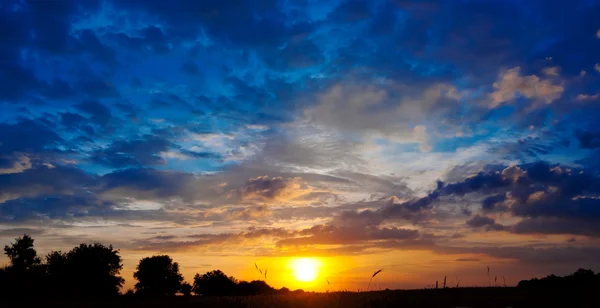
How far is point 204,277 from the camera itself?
422 ft

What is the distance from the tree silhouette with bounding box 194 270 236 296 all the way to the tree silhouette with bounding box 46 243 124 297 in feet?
72.5

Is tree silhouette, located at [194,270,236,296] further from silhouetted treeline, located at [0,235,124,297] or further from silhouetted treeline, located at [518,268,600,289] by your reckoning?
silhouetted treeline, located at [518,268,600,289]

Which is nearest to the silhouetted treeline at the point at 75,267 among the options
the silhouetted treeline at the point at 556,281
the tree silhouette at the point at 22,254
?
the tree silhouette at the point at 22,254

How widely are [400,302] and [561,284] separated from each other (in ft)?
49.4

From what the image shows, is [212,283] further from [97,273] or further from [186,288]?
[97,273]

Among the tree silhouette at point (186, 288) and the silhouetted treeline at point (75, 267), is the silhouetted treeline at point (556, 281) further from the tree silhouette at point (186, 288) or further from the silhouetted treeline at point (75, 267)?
the tree silhouette at point (186, 288)

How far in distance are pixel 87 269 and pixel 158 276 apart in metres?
21.9

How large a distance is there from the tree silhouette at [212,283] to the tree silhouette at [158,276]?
18.9 ft

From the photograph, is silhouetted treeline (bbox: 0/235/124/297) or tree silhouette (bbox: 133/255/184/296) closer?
silhouetted treeline (bbox: 0/235/124/297)

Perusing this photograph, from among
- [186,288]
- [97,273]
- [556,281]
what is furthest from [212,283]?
[556,281]

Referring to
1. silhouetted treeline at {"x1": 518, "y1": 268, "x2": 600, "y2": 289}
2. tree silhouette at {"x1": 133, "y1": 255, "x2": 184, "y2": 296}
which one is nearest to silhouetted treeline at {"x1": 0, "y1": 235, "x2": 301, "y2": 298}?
tree silhouette at {"x1": 133, "y1": 255, "x2": 184, "y2": 296}

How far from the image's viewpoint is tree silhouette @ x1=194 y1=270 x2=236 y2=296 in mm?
110450

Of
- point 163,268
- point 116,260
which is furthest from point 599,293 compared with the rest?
point 163,268

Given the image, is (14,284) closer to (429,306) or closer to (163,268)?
(163,268)
